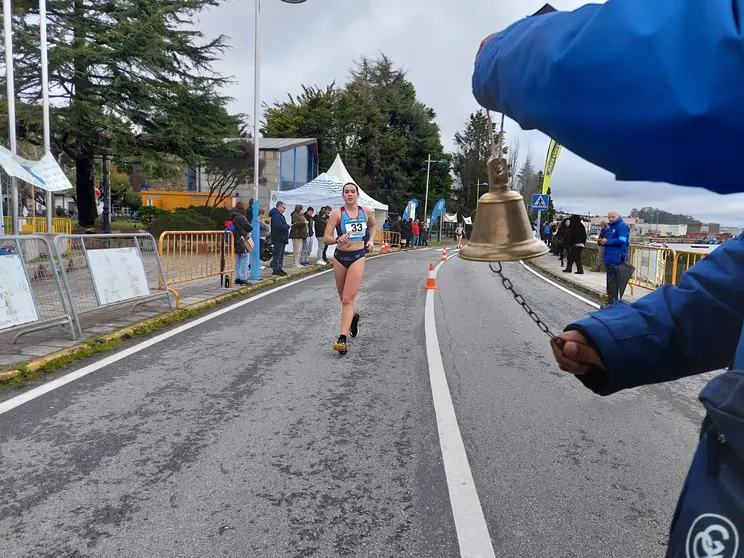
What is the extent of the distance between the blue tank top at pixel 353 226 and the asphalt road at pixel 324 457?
4.72ft

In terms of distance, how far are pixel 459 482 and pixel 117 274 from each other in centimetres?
616

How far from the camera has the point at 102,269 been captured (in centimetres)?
739

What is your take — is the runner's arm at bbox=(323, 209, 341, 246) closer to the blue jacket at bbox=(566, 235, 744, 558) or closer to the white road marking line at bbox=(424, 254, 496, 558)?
the white road marking line at bbox=(424, 254, 496, 558)

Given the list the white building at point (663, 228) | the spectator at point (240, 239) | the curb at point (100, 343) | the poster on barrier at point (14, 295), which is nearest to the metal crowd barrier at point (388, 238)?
the spectator at point (240, 239)

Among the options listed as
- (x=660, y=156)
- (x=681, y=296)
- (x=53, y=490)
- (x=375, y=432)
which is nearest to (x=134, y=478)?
(x=53, y=490)

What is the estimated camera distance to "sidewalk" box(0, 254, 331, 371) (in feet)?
19.4

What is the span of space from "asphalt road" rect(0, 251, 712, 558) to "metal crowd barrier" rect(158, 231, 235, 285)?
3.29 metres

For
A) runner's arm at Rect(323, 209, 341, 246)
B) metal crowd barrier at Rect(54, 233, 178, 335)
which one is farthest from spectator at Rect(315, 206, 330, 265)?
runner's arm at Rect(323, 209, 341, 246)

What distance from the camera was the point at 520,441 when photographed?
403 centimetres

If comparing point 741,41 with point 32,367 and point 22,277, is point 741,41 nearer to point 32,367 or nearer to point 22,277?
point 32,367

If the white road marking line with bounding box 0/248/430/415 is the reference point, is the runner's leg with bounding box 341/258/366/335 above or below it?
above

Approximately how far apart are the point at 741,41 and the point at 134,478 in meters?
3.59

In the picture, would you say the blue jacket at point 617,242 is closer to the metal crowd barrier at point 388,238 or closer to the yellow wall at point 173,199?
the metal crowd barrier at point 388,238

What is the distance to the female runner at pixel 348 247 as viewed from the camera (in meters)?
6.59
